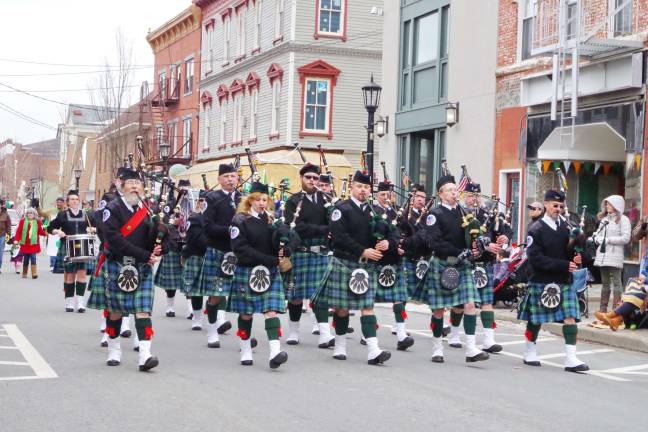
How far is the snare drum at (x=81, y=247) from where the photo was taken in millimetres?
15172

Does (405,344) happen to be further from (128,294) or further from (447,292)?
(128,294)

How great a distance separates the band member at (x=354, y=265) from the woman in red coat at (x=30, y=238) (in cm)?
1362

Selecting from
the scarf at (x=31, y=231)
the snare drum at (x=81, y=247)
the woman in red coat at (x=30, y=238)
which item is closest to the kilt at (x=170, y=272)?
the snare drum at (x=81, y=247)

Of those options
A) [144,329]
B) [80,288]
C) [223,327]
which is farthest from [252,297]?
[80,288]

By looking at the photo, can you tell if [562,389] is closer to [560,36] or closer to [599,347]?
[599,347]

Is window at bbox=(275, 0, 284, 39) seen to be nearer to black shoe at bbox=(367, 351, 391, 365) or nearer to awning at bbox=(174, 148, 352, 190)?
awning at bbox=(174, 148, 352, 190)

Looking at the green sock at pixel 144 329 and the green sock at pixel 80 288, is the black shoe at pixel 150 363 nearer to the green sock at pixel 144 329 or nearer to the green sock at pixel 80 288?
the green sock at pixel 144 329

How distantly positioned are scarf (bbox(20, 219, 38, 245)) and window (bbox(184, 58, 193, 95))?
895 inches

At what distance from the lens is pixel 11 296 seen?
1778cm

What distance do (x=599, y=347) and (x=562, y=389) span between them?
4.03 meters

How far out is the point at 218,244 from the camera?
11844 mm

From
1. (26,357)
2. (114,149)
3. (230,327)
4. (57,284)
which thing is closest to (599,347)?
(230,327)

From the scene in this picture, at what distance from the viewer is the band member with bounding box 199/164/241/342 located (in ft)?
37.7

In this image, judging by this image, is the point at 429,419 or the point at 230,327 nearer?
the point at 429,419
